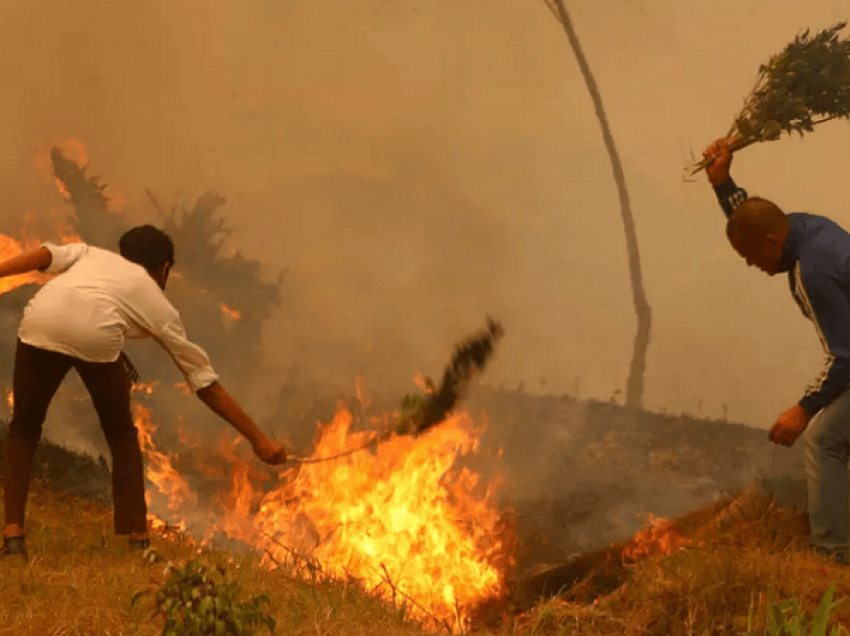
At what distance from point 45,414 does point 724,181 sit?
3.70 metres

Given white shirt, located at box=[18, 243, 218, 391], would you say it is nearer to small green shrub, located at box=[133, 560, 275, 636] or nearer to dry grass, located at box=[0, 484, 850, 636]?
dry grass, located at box=[0, 484, 850, 636]

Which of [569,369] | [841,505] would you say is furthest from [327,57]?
[841,505]

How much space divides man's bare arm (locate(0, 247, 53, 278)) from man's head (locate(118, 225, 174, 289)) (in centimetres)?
35

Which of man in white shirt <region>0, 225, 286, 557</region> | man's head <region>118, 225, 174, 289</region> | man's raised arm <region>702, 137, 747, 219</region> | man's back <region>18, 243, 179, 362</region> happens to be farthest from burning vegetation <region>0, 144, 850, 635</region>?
man's raised arm <region>702, 137, 747, 219</region>

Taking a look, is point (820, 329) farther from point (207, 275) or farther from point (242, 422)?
point (207, 275)

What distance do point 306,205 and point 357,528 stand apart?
2911 mm

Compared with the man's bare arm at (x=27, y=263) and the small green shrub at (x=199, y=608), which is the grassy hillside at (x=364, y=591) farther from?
the man's bare arm at (x=27, y=263)

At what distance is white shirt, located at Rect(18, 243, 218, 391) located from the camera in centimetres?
326

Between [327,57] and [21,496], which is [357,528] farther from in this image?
[327,57]

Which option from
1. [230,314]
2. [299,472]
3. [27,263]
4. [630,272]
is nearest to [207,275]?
[230,314]

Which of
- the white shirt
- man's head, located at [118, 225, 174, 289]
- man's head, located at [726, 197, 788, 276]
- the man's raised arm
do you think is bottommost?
the white shirt

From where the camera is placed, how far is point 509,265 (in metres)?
6.48

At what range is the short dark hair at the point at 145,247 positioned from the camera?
3613 millimetres

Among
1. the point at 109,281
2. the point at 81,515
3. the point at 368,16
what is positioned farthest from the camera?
the point at 368,16
